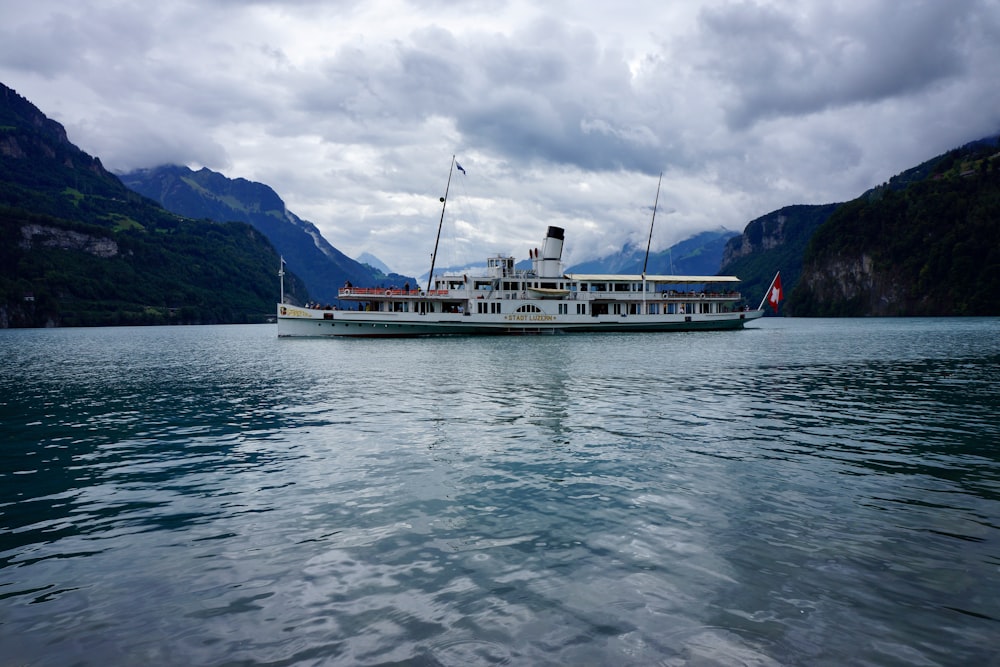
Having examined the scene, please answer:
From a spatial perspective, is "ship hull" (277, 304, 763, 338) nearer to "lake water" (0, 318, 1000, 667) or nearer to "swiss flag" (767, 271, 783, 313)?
"swiss flag" (767, 271, 783, 313)

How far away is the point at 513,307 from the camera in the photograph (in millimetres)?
79750

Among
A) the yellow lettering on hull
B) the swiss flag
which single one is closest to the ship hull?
the yellow lettering on hull

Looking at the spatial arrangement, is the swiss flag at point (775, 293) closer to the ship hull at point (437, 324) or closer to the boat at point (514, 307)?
the boat at point (514, 307)

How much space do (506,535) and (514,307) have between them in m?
70.9

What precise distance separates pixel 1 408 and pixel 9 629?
866 inches

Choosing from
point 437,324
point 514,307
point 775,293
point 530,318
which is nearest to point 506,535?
point 437,324

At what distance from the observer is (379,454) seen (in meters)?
14.7

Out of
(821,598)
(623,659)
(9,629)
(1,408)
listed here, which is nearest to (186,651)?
(9,629)

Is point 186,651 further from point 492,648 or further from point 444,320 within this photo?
point 444,320

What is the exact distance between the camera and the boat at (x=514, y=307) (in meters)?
75.5

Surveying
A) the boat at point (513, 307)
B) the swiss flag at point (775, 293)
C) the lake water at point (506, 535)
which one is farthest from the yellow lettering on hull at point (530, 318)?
the lake water at point (506, 535)

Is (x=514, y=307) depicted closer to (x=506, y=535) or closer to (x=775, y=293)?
(x=775, y=293)

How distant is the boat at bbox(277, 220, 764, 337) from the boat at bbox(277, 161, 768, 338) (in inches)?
5.2

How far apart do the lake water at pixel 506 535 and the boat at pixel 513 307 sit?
54058 millimetres
